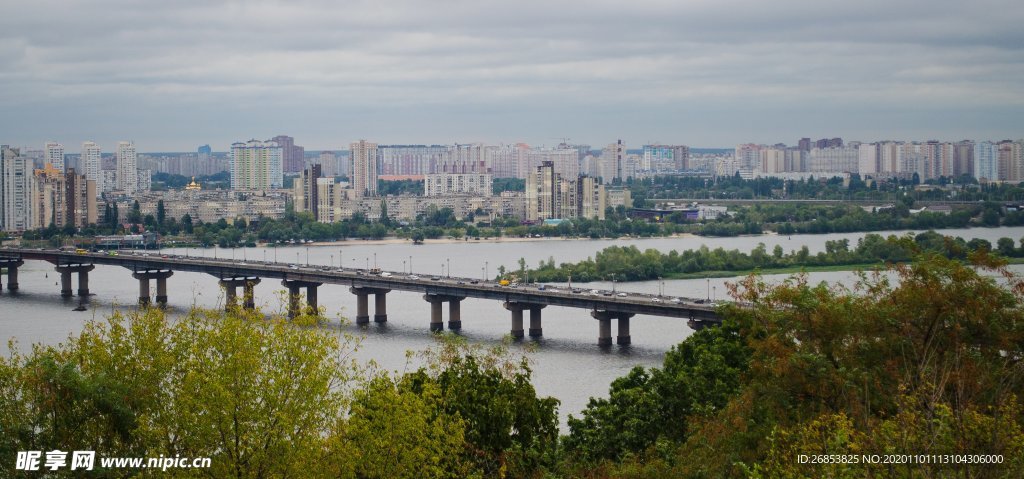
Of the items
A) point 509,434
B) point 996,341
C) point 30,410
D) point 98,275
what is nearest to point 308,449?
point 30,410

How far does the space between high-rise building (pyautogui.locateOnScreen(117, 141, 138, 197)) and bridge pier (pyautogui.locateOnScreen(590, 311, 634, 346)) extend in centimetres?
6526

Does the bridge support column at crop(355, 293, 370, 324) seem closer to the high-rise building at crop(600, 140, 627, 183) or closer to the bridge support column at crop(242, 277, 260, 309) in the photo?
the bridge support column at crop(242, 277, 260, 309)

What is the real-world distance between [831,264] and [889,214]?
1910 cm

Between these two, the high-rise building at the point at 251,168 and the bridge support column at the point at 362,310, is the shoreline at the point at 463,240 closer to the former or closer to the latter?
the bridge support column at the point at 362,310

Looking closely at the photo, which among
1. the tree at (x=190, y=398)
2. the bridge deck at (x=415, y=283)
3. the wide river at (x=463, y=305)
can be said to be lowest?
the wide river at (x=463, y=305)

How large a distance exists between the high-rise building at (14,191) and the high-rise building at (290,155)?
196 ft

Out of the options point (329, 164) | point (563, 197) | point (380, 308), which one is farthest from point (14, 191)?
point (329, 164)

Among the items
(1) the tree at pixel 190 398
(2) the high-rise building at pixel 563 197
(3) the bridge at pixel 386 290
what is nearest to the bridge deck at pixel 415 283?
(3) the bridge at pixel 386 290

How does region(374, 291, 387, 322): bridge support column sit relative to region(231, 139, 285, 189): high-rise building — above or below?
below

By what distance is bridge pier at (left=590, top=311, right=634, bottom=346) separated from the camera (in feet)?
71.3

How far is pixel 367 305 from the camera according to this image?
26125mm

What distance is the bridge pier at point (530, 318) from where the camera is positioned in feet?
75.3

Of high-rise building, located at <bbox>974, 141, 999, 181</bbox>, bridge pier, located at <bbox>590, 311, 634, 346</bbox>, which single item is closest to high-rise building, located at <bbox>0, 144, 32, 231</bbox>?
bridge pier, located at <bbox>590, 311, 634, 346</bbox>

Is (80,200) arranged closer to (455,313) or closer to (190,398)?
(455,313)
